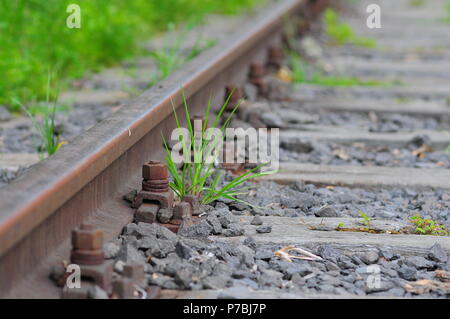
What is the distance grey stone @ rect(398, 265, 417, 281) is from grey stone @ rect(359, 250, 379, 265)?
0.32 feet

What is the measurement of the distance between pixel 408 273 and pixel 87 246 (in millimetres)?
996

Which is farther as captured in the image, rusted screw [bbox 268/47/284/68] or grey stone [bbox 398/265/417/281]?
rusted screw [bbox 268/47/284/68]

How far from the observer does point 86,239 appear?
2230mm

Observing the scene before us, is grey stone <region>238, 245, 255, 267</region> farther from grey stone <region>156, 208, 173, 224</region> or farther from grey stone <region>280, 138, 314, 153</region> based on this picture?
grey stone <region>280, 138, 314, 153</region>

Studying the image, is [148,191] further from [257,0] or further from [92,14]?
[257,0]

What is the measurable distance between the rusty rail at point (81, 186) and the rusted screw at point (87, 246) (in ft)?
0.31

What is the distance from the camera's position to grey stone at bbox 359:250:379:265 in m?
2.62

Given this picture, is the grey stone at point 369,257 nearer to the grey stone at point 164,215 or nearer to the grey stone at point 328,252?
the grey stone at point 328,252

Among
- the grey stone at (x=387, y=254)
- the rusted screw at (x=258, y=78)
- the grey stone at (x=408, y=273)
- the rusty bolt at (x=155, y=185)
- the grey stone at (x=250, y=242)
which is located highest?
the rusted screw at (x=258, y=78)

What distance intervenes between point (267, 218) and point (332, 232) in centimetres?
25

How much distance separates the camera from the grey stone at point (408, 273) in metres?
2.53

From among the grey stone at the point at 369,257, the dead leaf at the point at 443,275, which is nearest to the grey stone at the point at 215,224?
the grey stone at the point at 369,257

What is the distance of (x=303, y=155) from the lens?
156 inches

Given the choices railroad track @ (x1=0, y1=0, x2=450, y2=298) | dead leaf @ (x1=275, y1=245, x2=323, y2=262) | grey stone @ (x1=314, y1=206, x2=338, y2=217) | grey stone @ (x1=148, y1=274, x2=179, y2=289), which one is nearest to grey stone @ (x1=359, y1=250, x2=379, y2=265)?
railroad track @ (x1=0, y1=0, x2=450, y2=298)
